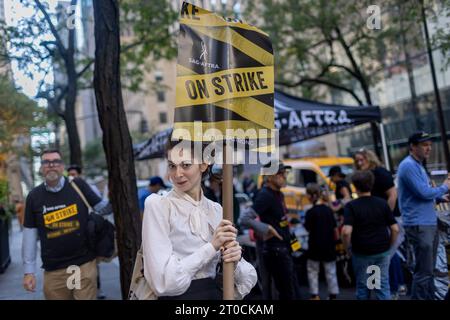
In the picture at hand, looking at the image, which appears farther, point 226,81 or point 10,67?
point 10,67

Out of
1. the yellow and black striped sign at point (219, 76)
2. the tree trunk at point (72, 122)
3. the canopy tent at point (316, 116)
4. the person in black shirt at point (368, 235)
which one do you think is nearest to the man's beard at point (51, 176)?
the yellow and black striped sign at point (219, 76)

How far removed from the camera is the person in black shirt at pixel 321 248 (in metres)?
7.84

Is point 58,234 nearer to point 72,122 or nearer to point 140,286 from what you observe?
point 140,286

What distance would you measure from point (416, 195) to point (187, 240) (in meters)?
4.10

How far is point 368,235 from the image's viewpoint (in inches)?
239

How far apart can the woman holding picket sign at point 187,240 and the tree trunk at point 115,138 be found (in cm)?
244

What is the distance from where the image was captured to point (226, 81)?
2967mm

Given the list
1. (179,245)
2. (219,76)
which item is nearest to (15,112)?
(219,76)

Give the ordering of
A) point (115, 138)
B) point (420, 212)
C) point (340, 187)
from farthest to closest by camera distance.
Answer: point (340, 187), point (420, 212), point (115, 138)

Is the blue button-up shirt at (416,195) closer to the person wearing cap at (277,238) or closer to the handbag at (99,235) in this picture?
the person wearing cap at (277,238)

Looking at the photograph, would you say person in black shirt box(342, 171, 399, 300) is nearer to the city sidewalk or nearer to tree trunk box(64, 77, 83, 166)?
the city sidewalk
